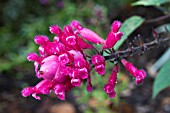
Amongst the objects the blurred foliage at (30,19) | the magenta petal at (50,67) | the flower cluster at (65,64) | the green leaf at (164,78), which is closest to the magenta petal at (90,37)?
the flower cluster at (65,64)

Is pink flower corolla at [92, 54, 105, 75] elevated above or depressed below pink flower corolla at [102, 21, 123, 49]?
below

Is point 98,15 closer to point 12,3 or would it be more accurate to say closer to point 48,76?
point 48,76

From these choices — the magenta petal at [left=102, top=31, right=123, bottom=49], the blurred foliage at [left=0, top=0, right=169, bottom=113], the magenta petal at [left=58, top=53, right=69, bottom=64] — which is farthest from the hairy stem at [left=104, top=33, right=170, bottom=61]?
the blurred foliage at [left=0, top=0, right=169, bottom=113]

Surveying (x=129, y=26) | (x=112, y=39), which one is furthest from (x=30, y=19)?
(x=112, y=39)

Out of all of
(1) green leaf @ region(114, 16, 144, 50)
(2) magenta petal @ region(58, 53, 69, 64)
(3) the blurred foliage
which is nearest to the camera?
(2) magenta petal @ region(58, 53, 69, 64)

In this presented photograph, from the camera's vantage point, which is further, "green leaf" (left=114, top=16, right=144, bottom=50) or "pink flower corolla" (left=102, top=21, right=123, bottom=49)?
"green leaf" (left=114, top=16, right=144, bottom=50)

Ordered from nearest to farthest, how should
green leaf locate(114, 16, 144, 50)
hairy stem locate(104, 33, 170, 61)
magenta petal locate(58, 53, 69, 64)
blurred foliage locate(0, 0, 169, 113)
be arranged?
magenta petal locate(58, 53, 69, 64) < hairy stem locate(104, 33, 170, 61) < green leaf locate(114, 16, 144, 50) < blurred foliage locate(0, 0, 169, 113)

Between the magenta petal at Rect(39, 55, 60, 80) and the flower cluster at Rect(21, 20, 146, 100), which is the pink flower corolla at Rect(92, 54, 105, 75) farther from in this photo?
the magenta petal at Rect(39, 55, 60, 80)

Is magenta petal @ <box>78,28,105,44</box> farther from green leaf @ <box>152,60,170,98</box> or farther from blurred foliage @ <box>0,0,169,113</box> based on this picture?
blurred foliage @ <box>0,0,169,113</box>

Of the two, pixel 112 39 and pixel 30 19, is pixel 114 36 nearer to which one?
pixel 112 39

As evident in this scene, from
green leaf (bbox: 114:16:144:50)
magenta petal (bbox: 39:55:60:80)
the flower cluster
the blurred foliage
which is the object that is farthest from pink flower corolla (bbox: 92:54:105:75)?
the blurred foliage

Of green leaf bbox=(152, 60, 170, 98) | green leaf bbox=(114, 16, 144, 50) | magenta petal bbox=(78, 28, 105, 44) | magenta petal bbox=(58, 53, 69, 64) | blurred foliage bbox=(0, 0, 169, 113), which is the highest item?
blurred foliage bbox=(0, 0, 169, 113)
